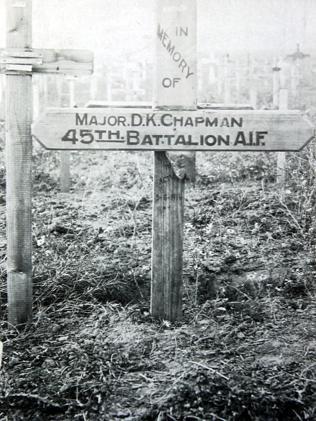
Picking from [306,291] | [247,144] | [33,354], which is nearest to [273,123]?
[247,144]

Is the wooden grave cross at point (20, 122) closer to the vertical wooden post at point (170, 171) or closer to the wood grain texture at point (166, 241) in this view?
the vertical wooden post at point (170, 171)

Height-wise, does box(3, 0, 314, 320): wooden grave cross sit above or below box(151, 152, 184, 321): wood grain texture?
above

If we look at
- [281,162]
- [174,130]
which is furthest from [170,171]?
[281,162]

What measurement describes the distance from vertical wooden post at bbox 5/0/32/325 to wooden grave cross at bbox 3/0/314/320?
7.6 inches

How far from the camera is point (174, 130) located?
2.73 m

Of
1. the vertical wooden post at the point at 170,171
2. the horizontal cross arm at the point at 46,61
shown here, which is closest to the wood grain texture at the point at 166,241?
the vertical wooden post at the point at 170,171

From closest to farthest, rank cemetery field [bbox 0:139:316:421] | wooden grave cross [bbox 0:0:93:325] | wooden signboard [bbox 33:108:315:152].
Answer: cemetery field [bbox 0:139:316:421]
wooden signboard [bbox 33:108:315:152]
wooden grave cross [bbox 0:0:93:325]

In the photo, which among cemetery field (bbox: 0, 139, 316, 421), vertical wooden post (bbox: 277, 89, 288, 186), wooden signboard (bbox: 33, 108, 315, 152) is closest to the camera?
cemetery field (bbox: 0, 139, 316, 421)

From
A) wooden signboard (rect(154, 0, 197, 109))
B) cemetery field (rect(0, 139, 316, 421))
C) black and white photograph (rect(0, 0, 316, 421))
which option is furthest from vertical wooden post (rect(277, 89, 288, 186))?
wooden signboard (rect(154, 0, 197, 109))

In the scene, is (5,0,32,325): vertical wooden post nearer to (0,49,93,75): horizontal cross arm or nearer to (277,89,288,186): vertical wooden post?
(0,49,93,75): horizontal cross arm

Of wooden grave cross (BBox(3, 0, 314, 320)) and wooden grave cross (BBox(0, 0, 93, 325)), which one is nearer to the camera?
wooden grave cross (BBox(3, 0, 314, 320))

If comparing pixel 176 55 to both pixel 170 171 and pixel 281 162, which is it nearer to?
pixel 170 171

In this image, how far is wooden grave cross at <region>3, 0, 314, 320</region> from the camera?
8.86 ft

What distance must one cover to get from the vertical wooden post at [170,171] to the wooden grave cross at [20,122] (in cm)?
49
